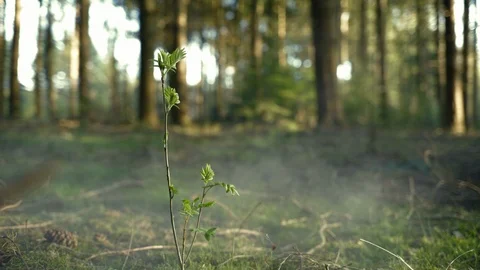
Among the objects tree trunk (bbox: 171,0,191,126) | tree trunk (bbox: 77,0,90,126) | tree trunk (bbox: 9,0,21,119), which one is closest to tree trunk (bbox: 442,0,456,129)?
tree trunk (bbox: 171,0,191,126)

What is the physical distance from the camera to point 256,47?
800 inches

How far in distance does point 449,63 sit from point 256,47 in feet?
34.3

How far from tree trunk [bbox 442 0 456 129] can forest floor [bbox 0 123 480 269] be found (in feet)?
13.7

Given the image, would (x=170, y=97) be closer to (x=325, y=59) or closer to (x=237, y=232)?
(x=237, y=232)

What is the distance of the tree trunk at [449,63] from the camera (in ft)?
36.6

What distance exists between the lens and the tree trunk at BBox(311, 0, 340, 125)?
442 inches

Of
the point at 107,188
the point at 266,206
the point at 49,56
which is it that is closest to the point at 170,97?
the point at 266,206

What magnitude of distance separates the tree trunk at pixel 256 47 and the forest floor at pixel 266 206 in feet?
17.4

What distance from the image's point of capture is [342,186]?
5.40 m

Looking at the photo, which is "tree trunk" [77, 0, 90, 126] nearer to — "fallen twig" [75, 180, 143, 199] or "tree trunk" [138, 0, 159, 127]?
"tree trunk" [138, 0, 159, 127]

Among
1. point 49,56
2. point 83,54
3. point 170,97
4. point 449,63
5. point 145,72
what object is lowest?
point 170,97

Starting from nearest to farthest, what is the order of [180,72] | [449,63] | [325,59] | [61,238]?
1. [61,238]
2. [325,59]
3. [449,63]
4. [180,72]

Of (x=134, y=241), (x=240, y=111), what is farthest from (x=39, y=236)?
(x=240, y=111)

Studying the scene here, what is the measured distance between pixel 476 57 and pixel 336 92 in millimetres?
8500
